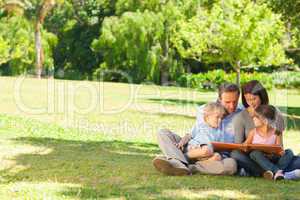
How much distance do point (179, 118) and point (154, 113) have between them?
131 centimetres

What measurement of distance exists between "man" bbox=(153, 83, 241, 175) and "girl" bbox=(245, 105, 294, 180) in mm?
285

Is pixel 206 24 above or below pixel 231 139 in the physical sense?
above

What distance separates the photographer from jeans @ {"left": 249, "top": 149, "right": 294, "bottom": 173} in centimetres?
685

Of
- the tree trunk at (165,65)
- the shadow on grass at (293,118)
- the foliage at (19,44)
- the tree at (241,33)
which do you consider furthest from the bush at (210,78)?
the shadow on grass at (293,118)

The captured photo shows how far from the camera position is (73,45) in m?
47.8

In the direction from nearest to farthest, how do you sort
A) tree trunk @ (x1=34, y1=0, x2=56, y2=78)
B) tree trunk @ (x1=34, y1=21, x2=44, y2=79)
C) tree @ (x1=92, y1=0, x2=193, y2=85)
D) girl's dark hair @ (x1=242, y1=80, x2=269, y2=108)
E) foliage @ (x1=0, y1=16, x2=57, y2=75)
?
girl's dark hair @ (x1=242, y1=80, x2=269, y2=108)
tree @ (x1=92, y1=0, x2=193, y2=85)
tree trunk @ (x1=34, y1=21, x2=44, y2=79)
tree trunk @ (x1=34, y1=0, x2=56, y2=78)
foliage @ (x1=0, y1=16, x2=57, y2=75)

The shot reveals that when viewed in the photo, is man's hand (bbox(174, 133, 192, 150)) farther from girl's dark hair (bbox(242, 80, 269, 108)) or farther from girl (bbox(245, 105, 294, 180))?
girl's dark hair (bbox(242, 80, 269, 108))

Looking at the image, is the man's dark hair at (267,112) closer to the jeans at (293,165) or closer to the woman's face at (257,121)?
the woman's face at (257,121)

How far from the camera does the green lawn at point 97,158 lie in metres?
5.87

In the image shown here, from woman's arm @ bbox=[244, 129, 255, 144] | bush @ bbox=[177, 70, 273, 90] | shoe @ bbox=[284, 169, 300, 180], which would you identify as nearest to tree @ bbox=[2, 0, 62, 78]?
bush @ bbox=[177, 70, 273, 90]

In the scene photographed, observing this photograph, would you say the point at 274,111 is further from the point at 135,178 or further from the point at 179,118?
the point at 179,118

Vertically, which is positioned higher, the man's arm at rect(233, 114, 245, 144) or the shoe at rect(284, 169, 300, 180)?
the man's arm at rect(233, 114, 245, 144)

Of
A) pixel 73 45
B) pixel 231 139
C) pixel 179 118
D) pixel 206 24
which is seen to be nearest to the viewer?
pixel 231 139

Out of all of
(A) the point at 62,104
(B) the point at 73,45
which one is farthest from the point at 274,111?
(B) the point at 73,45
